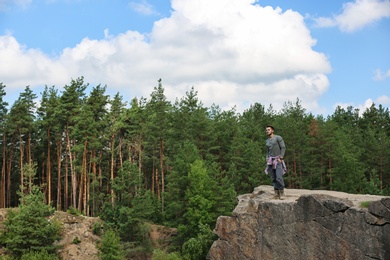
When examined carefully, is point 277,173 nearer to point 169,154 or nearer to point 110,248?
point 110,248

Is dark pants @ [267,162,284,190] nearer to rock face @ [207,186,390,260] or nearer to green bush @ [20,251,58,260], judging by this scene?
rock face @ [207,186,390,260]

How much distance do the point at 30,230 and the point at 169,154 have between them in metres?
17.8

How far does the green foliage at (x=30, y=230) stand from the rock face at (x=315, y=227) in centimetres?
1959

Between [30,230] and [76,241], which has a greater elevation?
[30,230]

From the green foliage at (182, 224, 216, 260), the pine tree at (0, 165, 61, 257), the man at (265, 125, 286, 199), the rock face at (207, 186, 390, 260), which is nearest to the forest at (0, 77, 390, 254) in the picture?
the green foliage at (182, 224, 216, 260)

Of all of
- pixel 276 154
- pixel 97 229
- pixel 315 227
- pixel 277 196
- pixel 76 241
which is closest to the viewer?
pixel 276 154

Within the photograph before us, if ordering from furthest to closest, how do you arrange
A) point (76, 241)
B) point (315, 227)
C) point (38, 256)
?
point (76, 241)
point (38, 256)
point (315, 227)

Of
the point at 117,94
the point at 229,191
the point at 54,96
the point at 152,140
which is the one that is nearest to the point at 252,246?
the point at 229,191

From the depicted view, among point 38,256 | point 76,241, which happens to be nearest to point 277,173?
point 38,256

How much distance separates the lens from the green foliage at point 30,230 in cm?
3412

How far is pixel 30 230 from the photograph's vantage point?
3419cm

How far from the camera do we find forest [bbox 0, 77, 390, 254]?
37375 millimetres

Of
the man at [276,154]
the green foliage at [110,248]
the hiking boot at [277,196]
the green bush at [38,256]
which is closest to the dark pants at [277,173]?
the man at [276,154]

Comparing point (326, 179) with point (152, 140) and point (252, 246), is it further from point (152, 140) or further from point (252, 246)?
point (252, 246)
